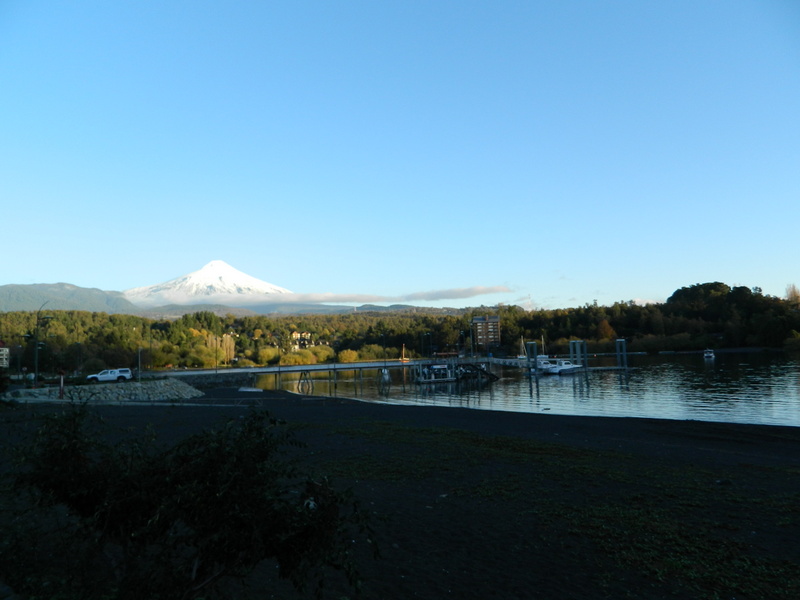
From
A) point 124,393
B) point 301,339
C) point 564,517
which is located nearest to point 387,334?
point 301,339

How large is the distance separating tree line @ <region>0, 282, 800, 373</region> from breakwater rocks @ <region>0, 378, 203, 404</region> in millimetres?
22149

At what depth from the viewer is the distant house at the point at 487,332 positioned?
135125 millimetres

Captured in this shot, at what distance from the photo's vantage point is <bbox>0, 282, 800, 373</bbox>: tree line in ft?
245

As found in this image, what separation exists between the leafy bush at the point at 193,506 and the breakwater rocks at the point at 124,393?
25.2 m

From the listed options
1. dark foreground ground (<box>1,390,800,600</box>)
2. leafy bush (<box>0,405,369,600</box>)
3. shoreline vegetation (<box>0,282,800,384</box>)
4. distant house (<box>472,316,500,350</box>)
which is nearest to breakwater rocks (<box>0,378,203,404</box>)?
dark foreground ground (<box>1,390,800,600</box>)

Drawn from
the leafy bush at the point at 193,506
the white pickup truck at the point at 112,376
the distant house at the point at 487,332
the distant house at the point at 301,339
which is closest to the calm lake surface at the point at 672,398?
the white pickup truck at the point at 112,376

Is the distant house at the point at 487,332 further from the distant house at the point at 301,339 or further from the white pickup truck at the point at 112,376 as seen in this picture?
the white pickup truck at the point at 112,376

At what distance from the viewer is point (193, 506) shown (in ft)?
10.6

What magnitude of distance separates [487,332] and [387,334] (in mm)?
24116

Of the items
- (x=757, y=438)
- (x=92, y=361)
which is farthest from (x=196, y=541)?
(x=92, y=361)

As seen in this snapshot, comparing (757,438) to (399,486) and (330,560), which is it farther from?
(330,560)

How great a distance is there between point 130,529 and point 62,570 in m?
1.77

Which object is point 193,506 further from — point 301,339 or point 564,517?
point 301,339

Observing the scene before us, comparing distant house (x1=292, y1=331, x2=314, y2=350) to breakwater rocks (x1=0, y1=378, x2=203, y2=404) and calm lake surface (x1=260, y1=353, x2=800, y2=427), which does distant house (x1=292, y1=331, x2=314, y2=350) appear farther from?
calm lake surface (x1=260, y1=353, x2=800, y2=427)
